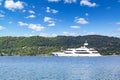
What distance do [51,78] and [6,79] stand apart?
7556mm

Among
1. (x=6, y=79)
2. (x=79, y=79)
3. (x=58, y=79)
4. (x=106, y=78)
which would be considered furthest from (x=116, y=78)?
(x=6, y=79)

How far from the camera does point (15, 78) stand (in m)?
54.5

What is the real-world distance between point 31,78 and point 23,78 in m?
1.36

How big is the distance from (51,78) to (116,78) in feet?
36.2

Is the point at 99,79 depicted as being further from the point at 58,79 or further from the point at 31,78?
the point at 31,78

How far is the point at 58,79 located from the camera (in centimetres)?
5306

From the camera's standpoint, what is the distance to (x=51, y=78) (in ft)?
179

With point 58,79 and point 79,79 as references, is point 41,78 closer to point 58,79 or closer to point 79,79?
point 58,79

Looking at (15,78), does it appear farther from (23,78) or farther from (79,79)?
(79,79)

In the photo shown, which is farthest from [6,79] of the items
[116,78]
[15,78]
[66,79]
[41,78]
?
[116,78]

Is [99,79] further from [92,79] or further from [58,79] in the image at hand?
[58,79]

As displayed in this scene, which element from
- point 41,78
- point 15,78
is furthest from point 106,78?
point 15,78

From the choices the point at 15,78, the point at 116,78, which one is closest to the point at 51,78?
the point at 15,78

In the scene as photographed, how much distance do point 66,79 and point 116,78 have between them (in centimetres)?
857
